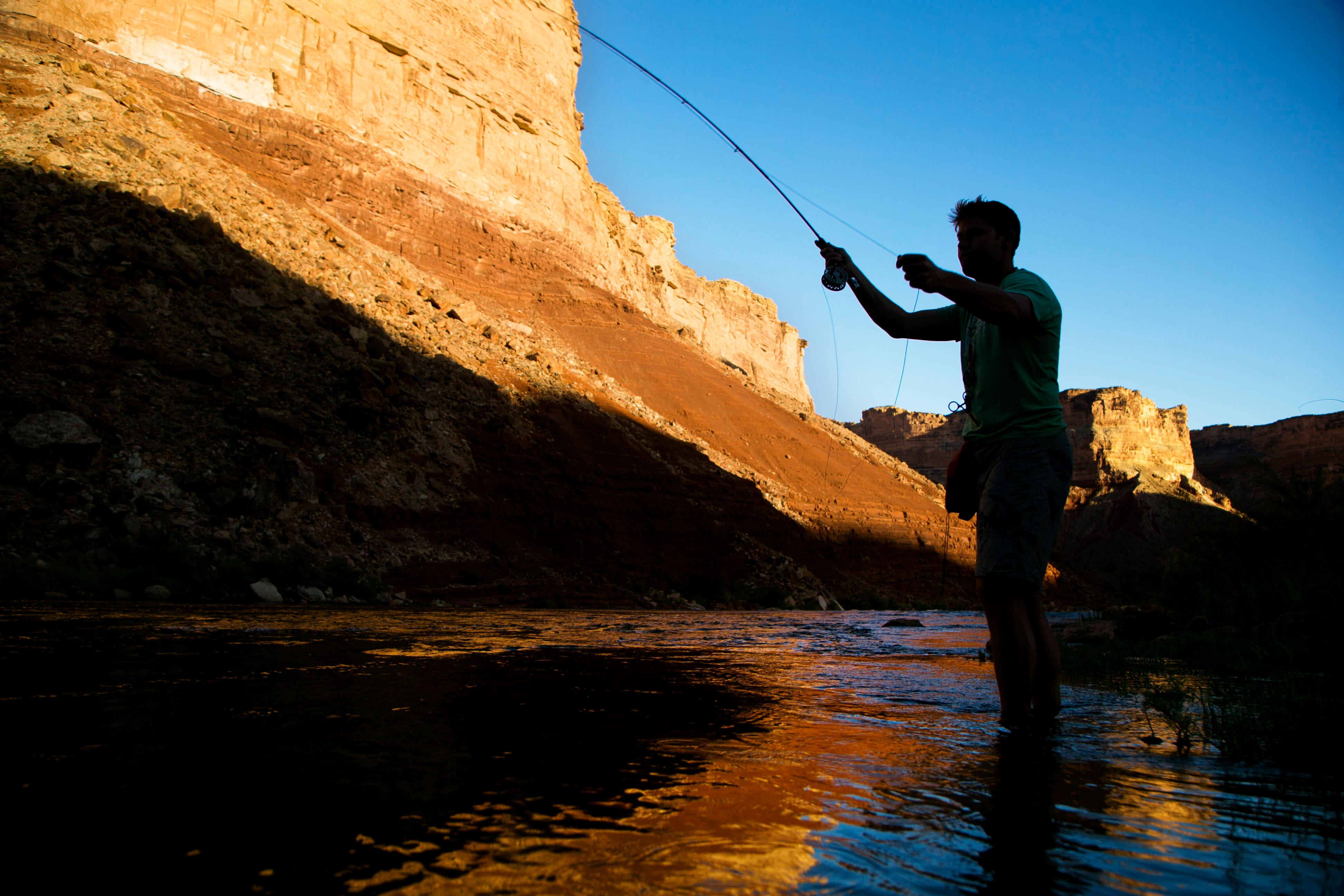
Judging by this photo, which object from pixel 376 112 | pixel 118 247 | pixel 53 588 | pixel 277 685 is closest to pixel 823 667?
pixel 277 685

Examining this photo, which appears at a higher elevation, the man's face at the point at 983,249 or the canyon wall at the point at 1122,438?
the canyon wall at the point at 1122,438

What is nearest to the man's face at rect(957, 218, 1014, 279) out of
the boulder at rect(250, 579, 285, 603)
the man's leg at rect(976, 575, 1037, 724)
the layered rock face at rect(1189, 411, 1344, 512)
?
the man's leg at rect(976, 575, 1037, 724)

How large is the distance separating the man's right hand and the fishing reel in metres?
0.02

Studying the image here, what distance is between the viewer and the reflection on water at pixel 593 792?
44.6 inches

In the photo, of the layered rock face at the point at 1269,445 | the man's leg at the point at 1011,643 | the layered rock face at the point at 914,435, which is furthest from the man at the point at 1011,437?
the layered rock face at the point at 914,435

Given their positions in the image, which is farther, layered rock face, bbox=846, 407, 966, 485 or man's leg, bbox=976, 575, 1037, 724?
layered rock face, bbox=846, 407, 966, 485

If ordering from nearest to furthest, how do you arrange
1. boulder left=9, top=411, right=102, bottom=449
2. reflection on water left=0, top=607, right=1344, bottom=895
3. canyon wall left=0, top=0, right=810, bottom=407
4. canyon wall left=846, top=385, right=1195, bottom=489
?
reflection on water left=0, top=607, right=1344, bottom=895 → boulder left=9, top=411, right=102, bottom=449 → canyon wall left=0, top=0, right=810, bottom=407 → canyon wall left=846, top=385, right=1195, bottom=489

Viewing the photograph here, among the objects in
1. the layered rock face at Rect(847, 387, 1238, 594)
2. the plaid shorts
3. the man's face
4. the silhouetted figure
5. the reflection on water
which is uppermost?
the layered rock face at Rect(847, 387, 1238, 594)

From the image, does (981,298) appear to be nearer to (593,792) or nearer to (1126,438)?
(593,792)

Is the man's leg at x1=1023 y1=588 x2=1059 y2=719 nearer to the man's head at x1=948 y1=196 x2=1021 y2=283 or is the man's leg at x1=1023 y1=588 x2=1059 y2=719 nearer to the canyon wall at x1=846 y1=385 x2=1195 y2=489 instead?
the man's head at x1=948 y1=196 x2=1021 y2=283

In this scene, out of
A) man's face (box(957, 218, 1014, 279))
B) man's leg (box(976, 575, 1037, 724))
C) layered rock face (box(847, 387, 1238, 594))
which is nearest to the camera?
man's leg (box(976, 575, 1037, 724))

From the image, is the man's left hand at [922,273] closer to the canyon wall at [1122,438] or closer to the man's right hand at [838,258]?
the man's right hand at [838,258]

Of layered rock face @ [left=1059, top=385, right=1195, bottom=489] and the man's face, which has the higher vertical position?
layered rock face @ [left=1059, top=385, right=1195, bottom=489]

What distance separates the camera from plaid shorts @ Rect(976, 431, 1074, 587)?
2.94 m
